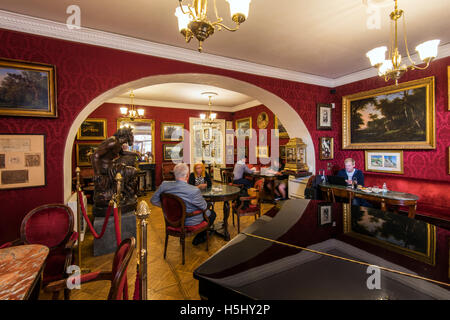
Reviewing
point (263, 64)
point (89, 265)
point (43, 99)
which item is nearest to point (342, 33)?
point (263, 64)

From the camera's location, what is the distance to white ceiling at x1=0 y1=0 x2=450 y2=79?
8.93 ft

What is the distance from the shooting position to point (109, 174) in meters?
3.59

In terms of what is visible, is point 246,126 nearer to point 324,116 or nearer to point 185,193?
point 324,116

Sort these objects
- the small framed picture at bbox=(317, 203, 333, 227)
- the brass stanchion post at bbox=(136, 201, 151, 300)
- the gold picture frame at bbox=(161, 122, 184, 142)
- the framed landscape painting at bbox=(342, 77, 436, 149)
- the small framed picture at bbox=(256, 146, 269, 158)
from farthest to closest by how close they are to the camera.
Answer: the gold picture frame at bbox=(161, 122, 184, 142) → the small framed picture at bbox=(256, 146, 269, 158) → the framed landscape painting at bbox=(342, 77, 436, 149) → the small framed picture at bbox=(317, 203, 333, 227) → the brass stanchion post at bbox=(136, 201, 151, 300)

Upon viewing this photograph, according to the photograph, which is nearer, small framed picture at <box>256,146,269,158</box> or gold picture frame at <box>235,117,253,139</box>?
small framed picture at <box>256,146,269,158</box>

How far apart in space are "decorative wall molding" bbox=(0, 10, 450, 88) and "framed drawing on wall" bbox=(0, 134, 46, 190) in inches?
60.5

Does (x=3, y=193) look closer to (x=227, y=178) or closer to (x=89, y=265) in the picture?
(x=89, y=265)

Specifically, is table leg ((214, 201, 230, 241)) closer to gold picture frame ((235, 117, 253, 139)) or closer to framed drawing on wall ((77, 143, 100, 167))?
gold picture frame ((235, 117, 253, 139))

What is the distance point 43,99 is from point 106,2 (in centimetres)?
161

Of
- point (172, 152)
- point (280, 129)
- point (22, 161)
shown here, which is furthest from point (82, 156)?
point (280, 129)

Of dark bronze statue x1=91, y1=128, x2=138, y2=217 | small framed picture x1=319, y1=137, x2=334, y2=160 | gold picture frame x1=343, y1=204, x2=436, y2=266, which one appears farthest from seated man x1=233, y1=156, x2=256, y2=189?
gold picture frame x1=343, y1=204, x2=436, y2=266

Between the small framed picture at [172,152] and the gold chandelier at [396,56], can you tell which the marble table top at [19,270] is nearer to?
the gold chandelier at [396,56]

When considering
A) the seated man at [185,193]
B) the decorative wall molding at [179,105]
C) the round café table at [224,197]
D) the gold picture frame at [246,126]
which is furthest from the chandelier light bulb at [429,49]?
the gold picture frame at [246,126]

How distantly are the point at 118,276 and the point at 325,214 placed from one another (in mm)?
2301
